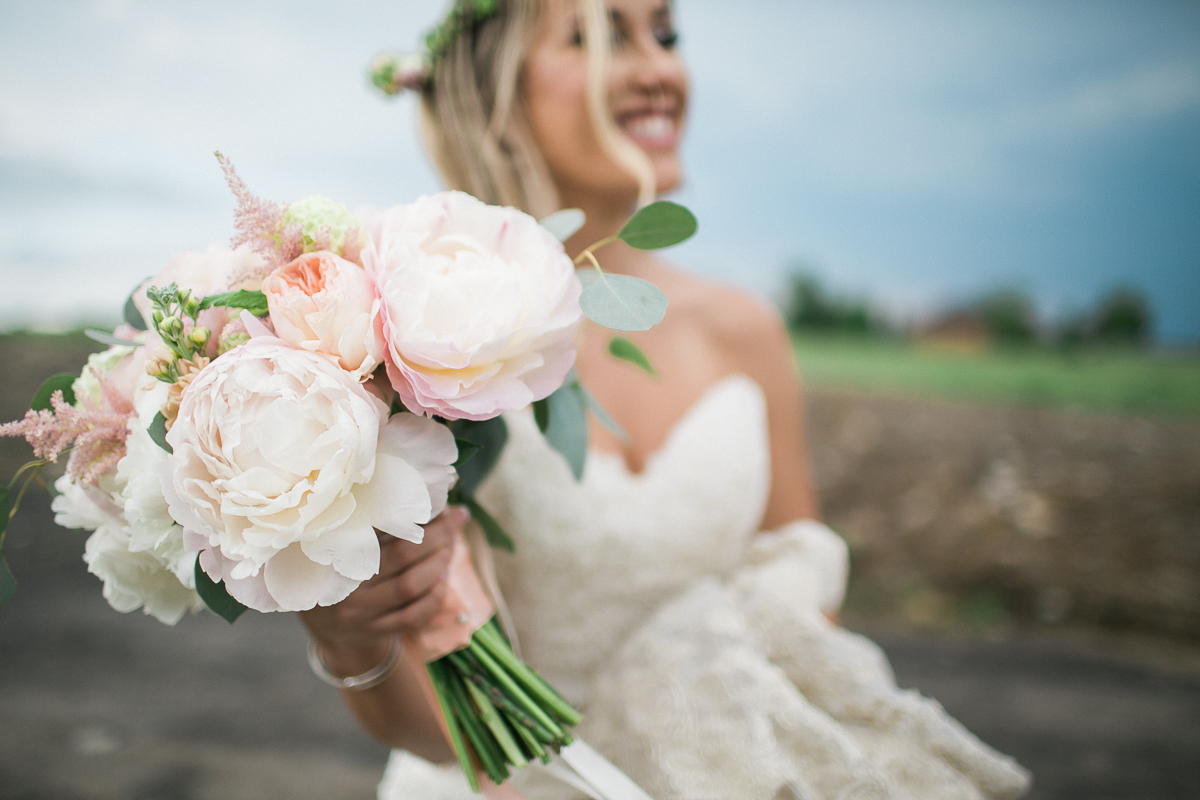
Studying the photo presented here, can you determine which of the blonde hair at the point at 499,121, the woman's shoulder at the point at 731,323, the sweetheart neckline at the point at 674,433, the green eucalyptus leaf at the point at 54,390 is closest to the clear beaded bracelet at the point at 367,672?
the green eucalyptus leaf at the point at 54,390

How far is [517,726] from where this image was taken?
3.51 feet

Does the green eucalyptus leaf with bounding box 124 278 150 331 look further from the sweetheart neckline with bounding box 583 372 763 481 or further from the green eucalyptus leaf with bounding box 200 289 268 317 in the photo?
the sweetheart neckline with bounding box 583 372 763 481

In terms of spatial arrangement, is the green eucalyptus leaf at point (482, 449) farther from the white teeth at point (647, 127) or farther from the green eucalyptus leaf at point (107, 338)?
the white teeth at point (647, 127)

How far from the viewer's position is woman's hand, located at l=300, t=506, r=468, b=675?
976 millimetres

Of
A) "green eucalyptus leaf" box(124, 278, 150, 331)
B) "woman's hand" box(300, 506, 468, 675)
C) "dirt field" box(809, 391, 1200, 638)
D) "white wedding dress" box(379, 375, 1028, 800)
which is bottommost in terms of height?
"dirt field" box(809, 391, 1200, 638)

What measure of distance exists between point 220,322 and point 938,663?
505cm

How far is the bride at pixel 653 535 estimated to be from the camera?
1264 millimetres

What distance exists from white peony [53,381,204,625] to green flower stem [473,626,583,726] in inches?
16.5

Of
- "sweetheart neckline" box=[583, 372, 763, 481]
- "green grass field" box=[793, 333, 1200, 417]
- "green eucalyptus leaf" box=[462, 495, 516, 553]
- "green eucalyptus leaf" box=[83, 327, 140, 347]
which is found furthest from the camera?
"green grass field" box=[793, 333, 1200, 417]

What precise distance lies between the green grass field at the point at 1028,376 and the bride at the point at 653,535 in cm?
510

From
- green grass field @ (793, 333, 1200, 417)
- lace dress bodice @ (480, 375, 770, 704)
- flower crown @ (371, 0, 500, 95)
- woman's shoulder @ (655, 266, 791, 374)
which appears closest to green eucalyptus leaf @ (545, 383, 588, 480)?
lace dress bodice @ (480, 375, 770, 704)

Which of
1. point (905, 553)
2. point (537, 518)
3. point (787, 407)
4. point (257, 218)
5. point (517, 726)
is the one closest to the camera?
point (257, 218)

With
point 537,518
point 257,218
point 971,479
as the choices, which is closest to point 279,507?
point 257,218

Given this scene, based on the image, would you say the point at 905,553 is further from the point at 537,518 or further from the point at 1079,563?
the point at 537,518
